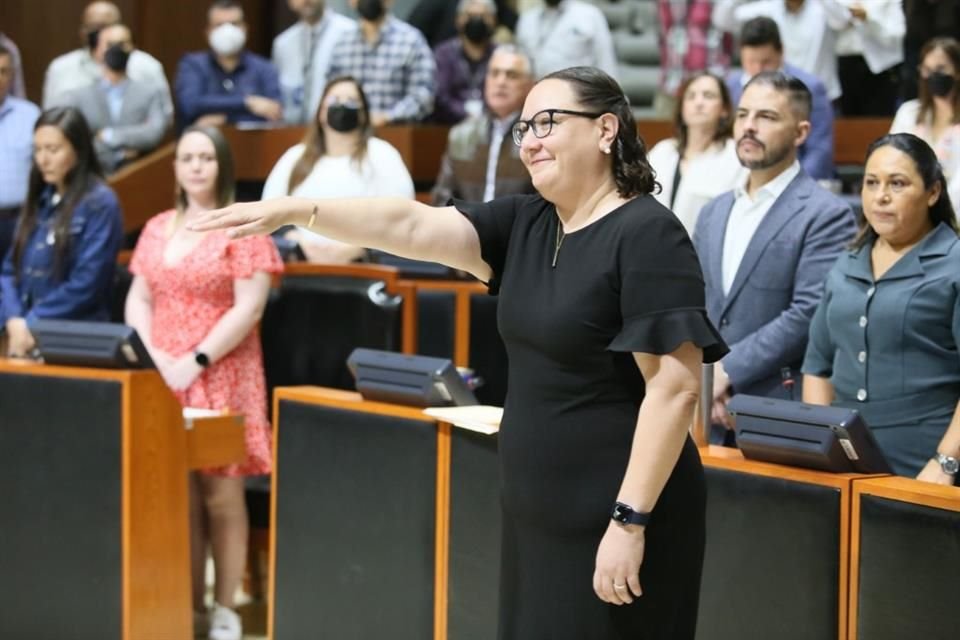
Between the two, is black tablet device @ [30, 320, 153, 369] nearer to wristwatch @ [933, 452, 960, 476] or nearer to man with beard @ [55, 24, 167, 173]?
wristwatch @ [933, 452, 960, 476]

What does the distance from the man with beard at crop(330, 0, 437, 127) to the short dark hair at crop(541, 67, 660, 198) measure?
469 cm

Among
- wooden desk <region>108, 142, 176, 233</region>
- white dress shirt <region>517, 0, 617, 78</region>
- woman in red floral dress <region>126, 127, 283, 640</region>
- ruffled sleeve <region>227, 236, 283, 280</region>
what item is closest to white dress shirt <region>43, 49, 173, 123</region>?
wooden desk <region>108, 142, 176, 233</region>

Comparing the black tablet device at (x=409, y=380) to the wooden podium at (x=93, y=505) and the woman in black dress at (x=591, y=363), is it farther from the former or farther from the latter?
the woman in black dress at (x=591, y=363)

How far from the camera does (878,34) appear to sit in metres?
6.27

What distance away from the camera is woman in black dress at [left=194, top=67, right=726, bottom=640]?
2207 mm

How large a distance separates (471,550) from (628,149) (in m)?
1.29

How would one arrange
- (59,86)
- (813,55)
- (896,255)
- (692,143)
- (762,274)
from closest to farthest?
(896,255) → (762,274) → (692,143) → (813,55) → (59,86)

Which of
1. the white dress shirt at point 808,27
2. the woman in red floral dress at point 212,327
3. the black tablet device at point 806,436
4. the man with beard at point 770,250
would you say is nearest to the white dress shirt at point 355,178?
the woman in red floral dress at point 212,327

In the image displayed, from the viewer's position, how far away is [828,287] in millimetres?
3355

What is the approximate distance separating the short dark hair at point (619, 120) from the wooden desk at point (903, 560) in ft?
2.52

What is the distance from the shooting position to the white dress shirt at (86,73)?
7.21 m

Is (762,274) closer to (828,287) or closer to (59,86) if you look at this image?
(828,287)

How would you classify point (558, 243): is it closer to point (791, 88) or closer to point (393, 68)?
point (791, 88)

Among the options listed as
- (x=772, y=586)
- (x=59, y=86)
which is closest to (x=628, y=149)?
(x=772, y=586)
